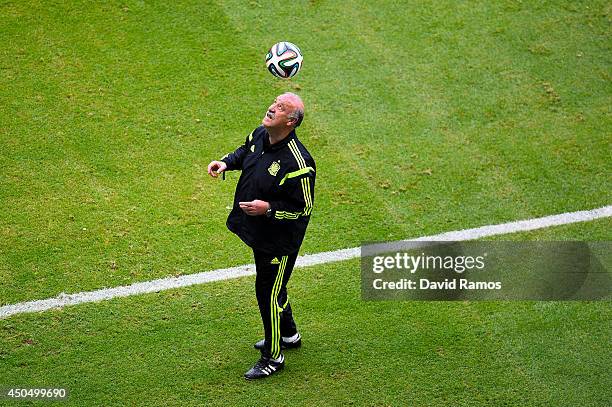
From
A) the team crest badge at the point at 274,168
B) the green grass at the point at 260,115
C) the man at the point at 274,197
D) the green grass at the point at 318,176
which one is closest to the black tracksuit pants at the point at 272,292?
the man at the point at 274,197

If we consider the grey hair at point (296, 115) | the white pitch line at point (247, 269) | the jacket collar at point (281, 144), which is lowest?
the white pitch line at point (247, 269)

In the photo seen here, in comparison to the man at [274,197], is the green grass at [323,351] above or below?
below

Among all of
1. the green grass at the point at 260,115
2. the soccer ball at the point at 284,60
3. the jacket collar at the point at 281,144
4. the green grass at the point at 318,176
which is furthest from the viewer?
the green grass at the point at 260,115

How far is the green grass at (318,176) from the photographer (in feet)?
25.5

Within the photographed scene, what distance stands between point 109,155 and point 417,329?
3.99 meters

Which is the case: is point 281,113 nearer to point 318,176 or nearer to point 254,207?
point 254,207

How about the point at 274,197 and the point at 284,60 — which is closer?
the point at 274,197

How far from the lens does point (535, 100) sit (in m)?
11.2

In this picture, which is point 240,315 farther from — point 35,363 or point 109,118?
point 109,118

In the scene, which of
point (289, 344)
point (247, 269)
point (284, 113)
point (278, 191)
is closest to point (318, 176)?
point (247, 269)

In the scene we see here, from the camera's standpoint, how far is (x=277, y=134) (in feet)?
23.6

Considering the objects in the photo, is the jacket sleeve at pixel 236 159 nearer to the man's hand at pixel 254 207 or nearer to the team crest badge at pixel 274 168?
the team crest badge at pixel 274 168

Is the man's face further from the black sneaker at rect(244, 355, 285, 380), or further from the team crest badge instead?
the black sneaker at rect(244, 355, 285, 380)

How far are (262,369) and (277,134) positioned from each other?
1.97 m
